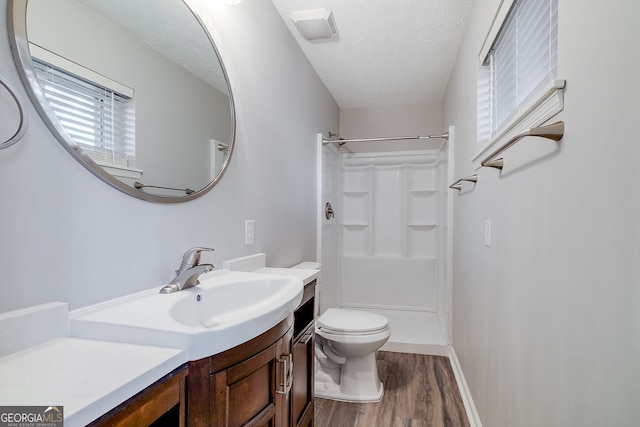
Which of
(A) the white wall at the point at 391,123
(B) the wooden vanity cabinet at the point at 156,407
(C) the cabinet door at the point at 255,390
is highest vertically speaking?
(A) the white wall at the point at 391,123

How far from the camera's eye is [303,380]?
147 centimetres

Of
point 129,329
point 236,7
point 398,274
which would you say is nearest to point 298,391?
point 129,329

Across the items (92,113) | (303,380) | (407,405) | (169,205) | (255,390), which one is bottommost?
(407,405)

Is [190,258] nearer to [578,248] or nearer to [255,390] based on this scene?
[255,390]

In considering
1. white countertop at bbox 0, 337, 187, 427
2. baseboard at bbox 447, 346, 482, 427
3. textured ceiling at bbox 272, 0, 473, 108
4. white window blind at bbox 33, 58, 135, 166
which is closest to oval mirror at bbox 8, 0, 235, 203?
white window blind at bbox 33, 58, 135, 166

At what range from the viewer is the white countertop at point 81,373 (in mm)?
513

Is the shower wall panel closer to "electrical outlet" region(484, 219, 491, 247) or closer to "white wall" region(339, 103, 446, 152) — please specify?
"white wall" region(339, 103, 446, 152)

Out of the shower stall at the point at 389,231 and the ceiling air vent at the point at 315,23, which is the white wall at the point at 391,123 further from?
the ceiling air vent at the point at 315,23

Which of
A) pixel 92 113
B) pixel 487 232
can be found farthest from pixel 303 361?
pixel 92 113

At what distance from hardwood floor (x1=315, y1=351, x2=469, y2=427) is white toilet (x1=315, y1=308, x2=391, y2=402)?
0.22 feet

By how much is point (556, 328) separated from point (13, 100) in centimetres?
140

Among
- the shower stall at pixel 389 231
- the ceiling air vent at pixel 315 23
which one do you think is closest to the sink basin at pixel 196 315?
the ceiling air vent at pixel 315 23

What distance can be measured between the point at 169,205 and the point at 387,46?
207cm

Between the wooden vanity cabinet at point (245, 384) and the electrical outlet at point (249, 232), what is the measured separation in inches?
27.8
